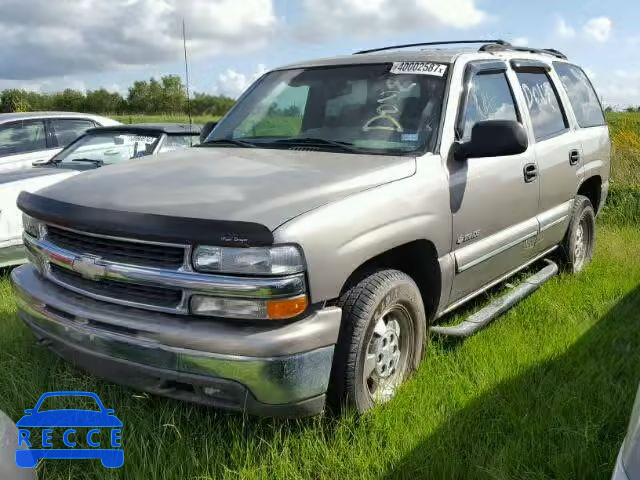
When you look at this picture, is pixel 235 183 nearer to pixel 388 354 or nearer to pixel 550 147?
pixel 388 354

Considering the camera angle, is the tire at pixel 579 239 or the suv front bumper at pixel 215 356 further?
the tire at pixel 579 239

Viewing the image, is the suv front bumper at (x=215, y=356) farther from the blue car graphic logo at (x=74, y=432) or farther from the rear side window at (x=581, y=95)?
the rear side window at (x=581, y=95)

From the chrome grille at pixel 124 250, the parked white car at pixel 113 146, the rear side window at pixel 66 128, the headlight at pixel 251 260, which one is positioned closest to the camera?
the headlight at pixel 251 260

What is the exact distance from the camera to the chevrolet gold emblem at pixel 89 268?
2.69 meters

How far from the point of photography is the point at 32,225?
125 inches

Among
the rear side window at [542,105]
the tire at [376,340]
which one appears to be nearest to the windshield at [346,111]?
the tire at [376,340]

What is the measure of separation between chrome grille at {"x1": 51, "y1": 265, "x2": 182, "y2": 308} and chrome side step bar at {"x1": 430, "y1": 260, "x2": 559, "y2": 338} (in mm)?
1537

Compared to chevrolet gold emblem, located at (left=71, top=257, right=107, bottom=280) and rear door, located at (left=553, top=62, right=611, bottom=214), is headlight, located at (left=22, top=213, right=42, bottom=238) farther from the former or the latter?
rear door, located at (left=553, top=62, right=611, bottom=214)

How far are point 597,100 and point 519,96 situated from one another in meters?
1.97

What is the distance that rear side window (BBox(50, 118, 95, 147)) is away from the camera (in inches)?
335

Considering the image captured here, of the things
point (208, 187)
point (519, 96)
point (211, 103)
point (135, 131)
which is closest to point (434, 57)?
point (519, 96)

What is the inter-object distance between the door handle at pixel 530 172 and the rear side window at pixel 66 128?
633 cm

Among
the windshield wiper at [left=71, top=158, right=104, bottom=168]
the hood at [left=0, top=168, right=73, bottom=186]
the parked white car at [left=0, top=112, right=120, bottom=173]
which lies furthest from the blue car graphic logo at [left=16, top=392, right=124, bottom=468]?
the parked white car at [left=0, top=112, right=120, bottom=173]

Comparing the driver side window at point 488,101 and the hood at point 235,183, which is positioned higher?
the driver side window at point 488,101
